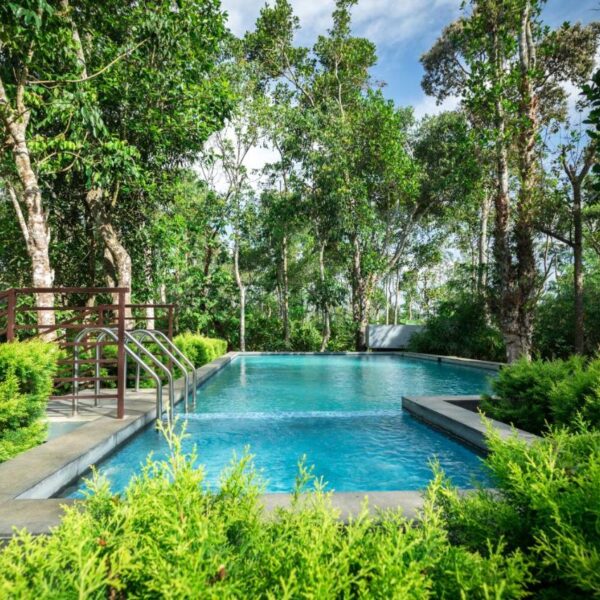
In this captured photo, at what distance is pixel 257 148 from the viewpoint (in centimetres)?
2473

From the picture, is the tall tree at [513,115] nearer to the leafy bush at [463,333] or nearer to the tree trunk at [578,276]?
the tree trunk at [578,276]

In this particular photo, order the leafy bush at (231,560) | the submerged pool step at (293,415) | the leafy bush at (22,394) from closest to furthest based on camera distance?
the leafy bush at (231,560) → the leafy bush at (22,394) → the submerged pool step at (293,415)

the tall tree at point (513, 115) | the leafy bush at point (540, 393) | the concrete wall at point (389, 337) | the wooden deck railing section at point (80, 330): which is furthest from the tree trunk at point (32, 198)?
the concrete wall at point (389, 337)

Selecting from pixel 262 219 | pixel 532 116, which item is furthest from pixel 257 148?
pixel 532 116

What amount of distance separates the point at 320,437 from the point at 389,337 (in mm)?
19451

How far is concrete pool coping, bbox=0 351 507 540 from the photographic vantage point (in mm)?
2979

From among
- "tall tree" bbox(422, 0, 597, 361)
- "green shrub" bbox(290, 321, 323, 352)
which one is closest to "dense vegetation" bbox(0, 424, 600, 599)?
"tall tree" bbox(422, 0, 597, 361)

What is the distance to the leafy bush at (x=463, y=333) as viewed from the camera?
1922 centimetres

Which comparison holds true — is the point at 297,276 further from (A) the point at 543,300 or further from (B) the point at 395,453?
(B) the point at 395,453

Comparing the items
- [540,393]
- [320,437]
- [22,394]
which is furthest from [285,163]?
[22,394]

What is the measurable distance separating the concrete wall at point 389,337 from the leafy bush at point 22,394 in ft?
69.4

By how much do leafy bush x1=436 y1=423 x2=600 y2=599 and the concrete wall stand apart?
2314 centimetres

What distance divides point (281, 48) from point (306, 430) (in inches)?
893

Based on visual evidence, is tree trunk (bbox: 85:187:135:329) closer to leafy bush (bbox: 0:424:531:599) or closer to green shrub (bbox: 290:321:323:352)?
leafy bush (bbox: 0:424:531:599)
